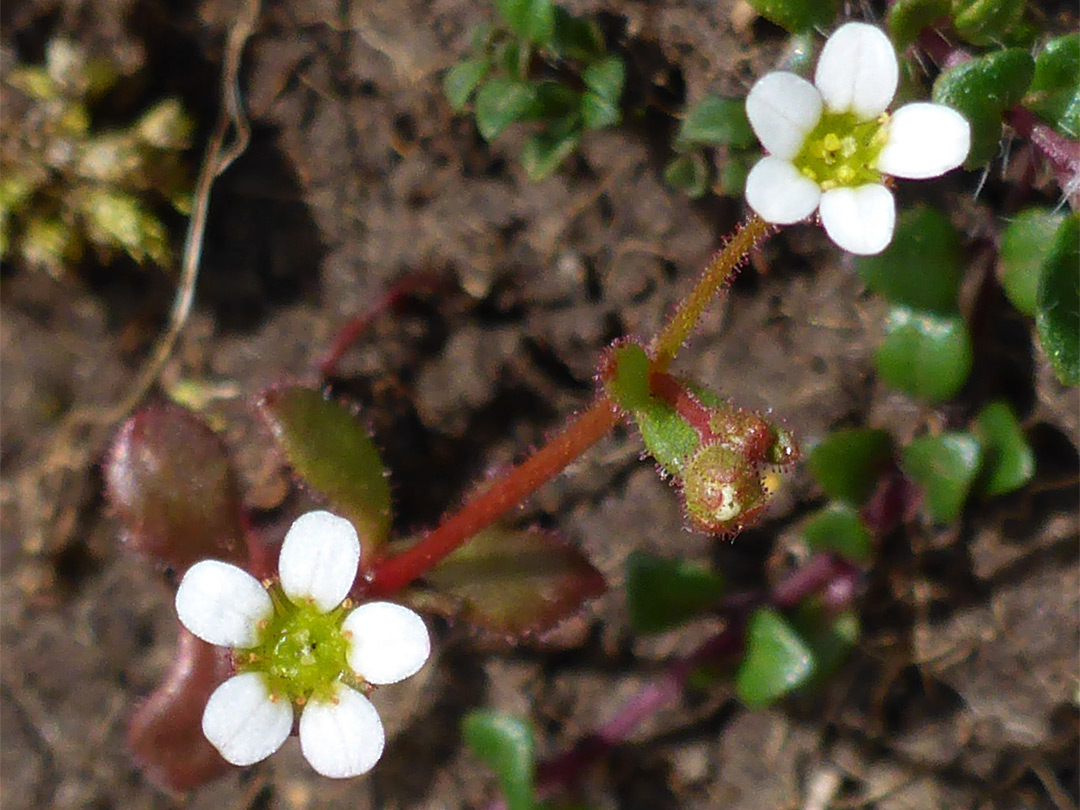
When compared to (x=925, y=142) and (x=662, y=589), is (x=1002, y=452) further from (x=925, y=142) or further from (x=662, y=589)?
(x=925, y=142)

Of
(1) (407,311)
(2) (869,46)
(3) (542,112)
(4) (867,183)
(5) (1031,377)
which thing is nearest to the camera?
(2) (869,46)

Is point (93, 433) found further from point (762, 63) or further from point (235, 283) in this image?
point (762, 63)

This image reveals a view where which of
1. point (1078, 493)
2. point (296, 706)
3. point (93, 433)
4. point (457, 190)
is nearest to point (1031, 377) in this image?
point (1078, 493)

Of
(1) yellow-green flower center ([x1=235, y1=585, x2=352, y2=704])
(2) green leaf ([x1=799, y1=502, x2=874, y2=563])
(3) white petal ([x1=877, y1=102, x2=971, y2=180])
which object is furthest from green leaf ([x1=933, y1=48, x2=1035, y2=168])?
(1) yellow-green flower center ([x1=235, y1=585, x2=352, y2=704])

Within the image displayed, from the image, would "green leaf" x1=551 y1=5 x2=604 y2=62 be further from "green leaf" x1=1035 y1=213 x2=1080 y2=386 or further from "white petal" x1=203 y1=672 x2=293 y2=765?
"white petal" x1=203 y1=672 x2=293 y2=765

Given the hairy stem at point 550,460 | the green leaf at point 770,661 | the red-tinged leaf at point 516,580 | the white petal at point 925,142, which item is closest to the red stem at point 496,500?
the hairy stem at point 550,460
